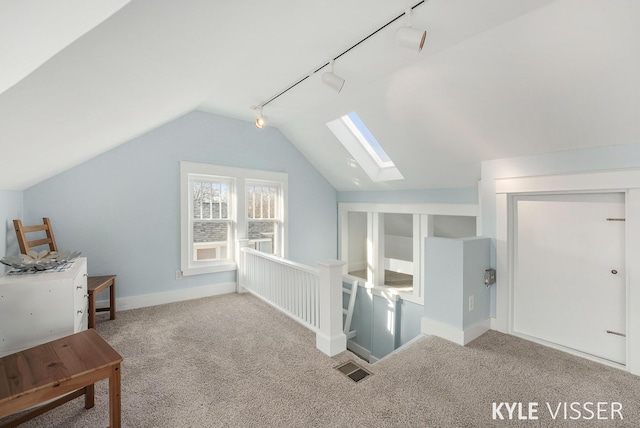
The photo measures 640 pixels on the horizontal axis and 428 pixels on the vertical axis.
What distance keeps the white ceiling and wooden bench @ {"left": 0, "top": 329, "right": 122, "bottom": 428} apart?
119 centimetres

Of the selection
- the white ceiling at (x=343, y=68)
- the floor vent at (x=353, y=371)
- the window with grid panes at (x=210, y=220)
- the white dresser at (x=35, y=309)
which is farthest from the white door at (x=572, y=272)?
the white dresser at (x=35, y=309)

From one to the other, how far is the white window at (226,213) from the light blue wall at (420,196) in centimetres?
139

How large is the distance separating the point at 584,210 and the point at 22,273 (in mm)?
4551

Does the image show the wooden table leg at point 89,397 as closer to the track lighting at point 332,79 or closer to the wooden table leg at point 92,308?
the wooden table leg at point 92,308

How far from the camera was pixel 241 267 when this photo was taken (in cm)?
423

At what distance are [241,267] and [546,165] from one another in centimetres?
384

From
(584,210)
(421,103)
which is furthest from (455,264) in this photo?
(421,103)

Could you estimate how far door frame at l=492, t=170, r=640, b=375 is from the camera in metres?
2.24

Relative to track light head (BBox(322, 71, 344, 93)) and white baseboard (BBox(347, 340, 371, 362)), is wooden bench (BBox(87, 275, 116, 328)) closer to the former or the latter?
track light head (BBox(322, 71, 344, 93))

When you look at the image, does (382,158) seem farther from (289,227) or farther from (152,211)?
(152,211)

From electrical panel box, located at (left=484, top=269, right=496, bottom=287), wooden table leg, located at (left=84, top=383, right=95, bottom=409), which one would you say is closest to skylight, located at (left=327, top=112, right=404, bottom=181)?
electrical panel box, located at (left=484, top=269, right=496, bottom=287)

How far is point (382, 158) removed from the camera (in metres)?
4.45

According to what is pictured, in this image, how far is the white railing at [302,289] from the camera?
2.50 meters

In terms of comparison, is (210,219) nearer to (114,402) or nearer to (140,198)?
(140,198)
